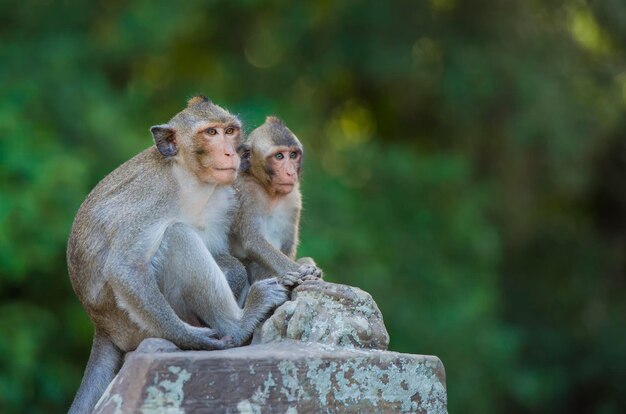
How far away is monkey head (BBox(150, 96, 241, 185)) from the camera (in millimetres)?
5766

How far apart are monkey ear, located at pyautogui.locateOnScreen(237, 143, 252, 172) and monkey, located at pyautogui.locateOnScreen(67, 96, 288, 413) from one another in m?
0.30

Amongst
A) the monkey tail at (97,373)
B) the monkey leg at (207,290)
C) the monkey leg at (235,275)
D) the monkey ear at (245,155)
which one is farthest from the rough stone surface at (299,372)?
the monkey ear at (245,155)

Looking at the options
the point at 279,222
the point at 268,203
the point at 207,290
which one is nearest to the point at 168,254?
the point at 207,290

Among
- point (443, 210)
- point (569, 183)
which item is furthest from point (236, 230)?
point (569, 183)

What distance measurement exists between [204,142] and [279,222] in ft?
3.92

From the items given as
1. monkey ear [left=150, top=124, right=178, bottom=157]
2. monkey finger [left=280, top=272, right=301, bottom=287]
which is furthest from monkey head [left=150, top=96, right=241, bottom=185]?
monkey finger [left=280, top=272, right=301, bottom=287]

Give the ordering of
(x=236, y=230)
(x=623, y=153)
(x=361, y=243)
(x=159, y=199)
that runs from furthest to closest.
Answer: (x=623, y=153), (x=361, y=243), (x=236, y=230), (x=159, y=199)

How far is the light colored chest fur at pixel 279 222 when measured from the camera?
22.1ft

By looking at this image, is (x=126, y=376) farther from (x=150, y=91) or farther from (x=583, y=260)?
(x=583, y=260)

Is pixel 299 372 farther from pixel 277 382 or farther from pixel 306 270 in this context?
pixel 306 270

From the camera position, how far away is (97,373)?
18.7ft

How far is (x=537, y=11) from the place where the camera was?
17.1 metres

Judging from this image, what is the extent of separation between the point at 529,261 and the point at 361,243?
214 inches

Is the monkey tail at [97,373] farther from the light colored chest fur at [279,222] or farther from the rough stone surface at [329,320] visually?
the light colored chest fur at [279,222]
